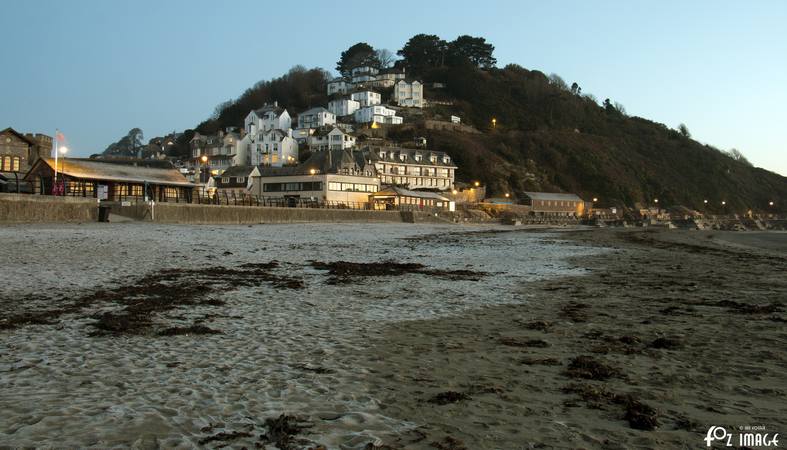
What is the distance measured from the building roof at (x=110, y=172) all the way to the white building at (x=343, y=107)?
97236 mm

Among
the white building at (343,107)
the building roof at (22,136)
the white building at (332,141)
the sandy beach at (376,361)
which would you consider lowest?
the sandy beach at (376,361)

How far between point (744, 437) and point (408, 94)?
538ft

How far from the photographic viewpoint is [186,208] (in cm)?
4425

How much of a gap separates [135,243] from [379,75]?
171 m

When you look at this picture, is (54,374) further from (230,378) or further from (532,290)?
(532,290)

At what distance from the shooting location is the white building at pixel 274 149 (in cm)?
11869

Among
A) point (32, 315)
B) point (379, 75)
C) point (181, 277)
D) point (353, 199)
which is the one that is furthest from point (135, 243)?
point (379, 75)

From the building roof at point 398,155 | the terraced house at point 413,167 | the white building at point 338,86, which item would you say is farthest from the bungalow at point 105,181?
the white building at point 338,86

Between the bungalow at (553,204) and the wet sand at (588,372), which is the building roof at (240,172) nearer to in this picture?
the bungalow at (553,204)

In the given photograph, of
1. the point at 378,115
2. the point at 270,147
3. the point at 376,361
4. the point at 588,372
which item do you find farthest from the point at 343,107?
the point at 588,372

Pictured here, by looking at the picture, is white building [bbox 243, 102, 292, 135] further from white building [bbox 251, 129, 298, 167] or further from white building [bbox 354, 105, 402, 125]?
white building [bbox 354, 105, 402, 125]

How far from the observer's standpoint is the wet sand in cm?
464

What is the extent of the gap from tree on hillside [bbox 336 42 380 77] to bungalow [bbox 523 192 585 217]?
97.4 metres

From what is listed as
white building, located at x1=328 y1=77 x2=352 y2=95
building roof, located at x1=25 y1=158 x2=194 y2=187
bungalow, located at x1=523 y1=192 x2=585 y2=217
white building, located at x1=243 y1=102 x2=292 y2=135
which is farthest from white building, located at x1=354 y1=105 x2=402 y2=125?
building roof, located at x1=25 y1=158 x2=194 y2=187
